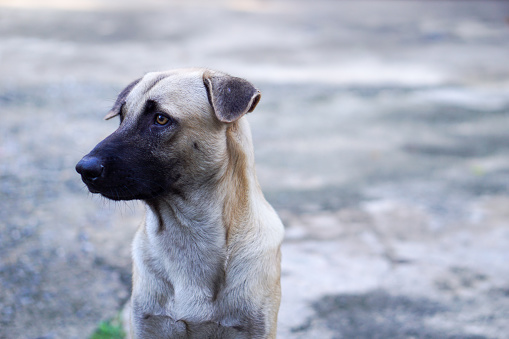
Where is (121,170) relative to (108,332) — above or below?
above

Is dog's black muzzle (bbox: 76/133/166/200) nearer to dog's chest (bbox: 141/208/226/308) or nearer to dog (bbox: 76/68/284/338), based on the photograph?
dog (bbox: 76/68/284/338)

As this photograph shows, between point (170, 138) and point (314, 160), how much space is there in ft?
13.6

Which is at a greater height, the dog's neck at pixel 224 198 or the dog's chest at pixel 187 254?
the dog's neck at pixel 224 198

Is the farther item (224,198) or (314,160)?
(314,160)

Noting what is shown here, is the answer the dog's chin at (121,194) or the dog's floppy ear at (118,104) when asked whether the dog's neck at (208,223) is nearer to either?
the dog's chin at (121,194)

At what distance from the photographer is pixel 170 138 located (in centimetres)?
270

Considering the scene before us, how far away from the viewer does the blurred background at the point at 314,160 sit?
13.5 ft

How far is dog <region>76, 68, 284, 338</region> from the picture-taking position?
269 cm

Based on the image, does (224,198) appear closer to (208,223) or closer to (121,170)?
(208,223)

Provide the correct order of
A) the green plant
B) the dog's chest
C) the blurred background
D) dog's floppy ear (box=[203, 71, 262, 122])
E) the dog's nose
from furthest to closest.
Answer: the blurred background, the green plant, the dog's chest, dog's floppy ear (box=[203, 71, 262, 122]), the dog's nose

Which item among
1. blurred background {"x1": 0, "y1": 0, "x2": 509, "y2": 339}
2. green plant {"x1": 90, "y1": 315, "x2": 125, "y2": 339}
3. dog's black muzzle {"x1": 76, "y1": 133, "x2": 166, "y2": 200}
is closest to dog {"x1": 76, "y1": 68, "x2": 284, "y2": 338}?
dog's black muzzle {"x1": 76, "y1": 133, "x2": 166, "y2": 200}

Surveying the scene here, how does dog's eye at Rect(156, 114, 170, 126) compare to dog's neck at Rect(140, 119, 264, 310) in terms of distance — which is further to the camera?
dog's neck at Rect(140, 119, 264, 310)

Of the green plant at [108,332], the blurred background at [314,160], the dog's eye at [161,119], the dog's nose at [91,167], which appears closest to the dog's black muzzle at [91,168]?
the dog's nose at [91,167]

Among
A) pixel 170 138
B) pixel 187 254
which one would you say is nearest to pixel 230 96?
pixel 170 138
